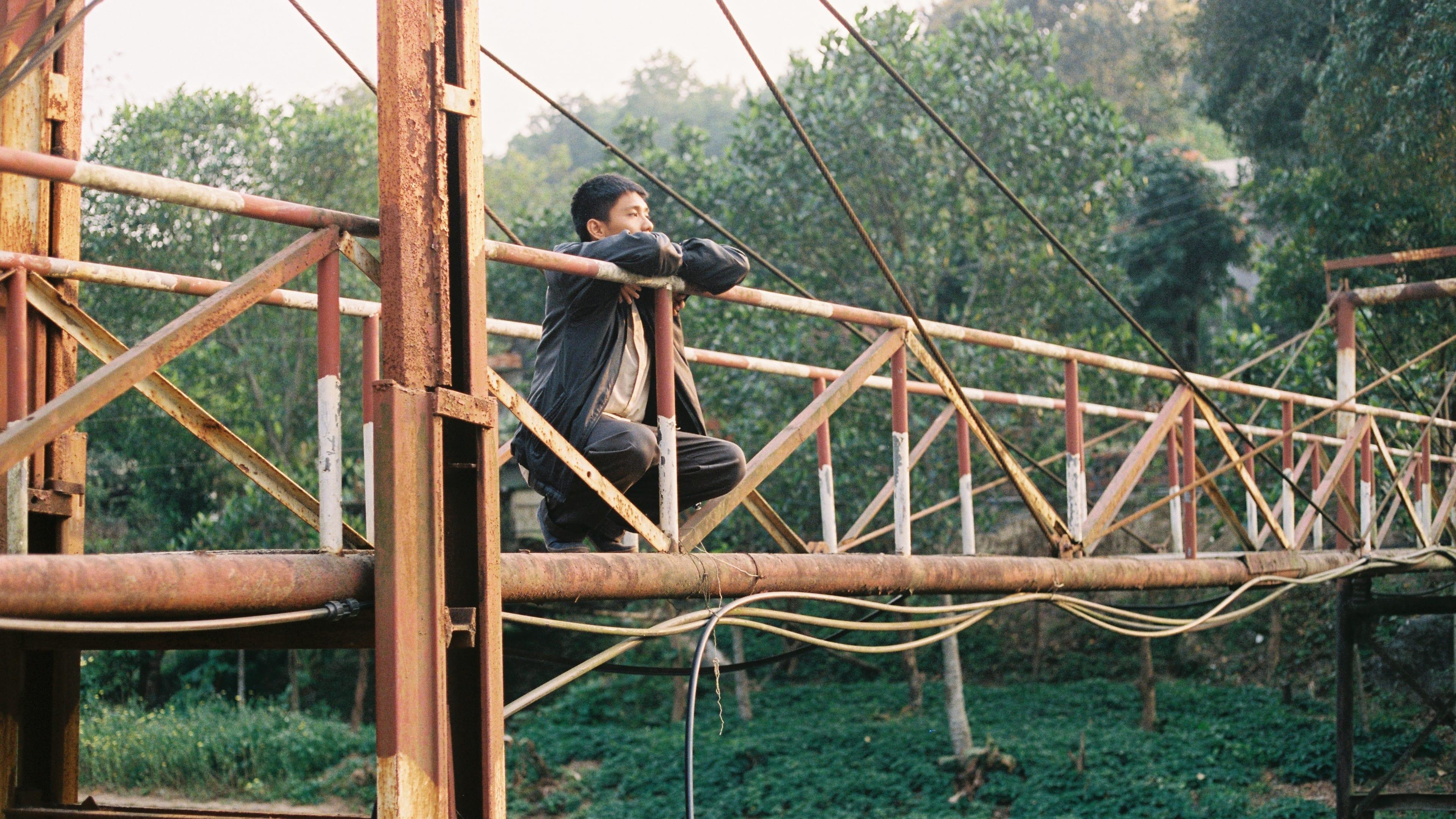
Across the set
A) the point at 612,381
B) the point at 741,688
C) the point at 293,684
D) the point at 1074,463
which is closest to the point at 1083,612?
the point at 1074,463

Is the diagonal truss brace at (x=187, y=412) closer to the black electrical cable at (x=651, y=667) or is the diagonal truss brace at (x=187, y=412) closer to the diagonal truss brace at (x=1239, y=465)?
the black electrical cable at (x=651, y=667)

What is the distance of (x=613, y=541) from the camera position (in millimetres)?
4145

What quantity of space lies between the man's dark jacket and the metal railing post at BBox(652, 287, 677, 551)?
55 mm

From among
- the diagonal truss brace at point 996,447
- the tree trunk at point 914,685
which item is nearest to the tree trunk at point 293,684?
the tree trunk at point 914,685

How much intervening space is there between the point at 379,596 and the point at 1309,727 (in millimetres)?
13427

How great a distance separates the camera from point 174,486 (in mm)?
20453

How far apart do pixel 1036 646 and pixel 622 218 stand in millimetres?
14485

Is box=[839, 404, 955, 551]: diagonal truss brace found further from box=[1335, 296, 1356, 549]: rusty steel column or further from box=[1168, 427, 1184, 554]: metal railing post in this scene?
box=[1335, 296, 1356, 549]: rusty steel column

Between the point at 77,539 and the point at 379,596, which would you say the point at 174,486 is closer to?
the point at 77,539

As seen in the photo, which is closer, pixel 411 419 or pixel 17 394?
pixel 411 419

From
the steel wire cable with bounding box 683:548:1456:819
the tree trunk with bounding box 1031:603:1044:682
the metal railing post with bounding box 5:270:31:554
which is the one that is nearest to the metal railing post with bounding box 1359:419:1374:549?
the steel wire cable with bounding box 683:548:1456:819

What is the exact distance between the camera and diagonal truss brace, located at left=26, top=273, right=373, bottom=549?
349 centimetres

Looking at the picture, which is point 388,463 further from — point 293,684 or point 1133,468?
point 293,684

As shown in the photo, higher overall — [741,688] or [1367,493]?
[1367,493]
